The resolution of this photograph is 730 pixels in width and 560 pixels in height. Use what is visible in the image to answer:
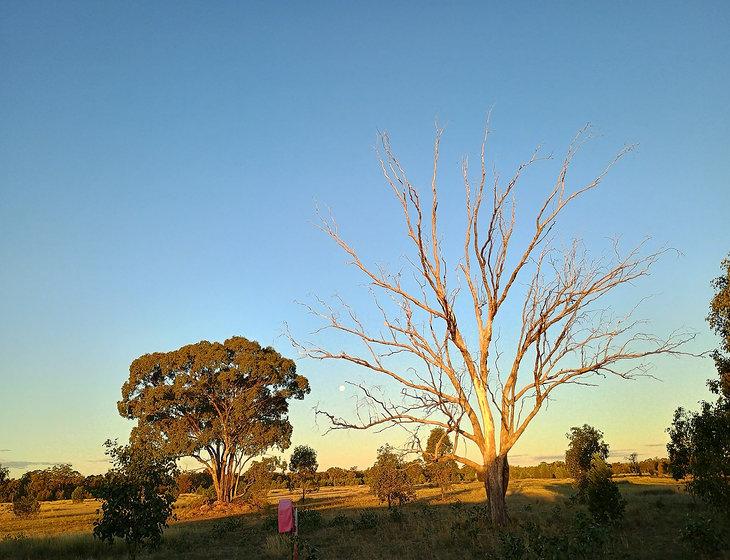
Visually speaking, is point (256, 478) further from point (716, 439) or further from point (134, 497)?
point (716, 439)

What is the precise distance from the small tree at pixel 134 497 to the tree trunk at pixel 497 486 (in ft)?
29.5

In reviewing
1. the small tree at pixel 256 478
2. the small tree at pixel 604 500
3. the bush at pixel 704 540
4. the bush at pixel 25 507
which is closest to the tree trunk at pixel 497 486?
the bush at pixel 704 540

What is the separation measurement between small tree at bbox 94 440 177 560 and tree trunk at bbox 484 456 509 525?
29.5 ft

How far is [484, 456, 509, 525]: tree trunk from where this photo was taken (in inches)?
493

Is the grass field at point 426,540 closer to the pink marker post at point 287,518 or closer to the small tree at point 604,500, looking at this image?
the small tree at point 604,500

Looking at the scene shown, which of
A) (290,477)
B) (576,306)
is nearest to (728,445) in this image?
(576,306)

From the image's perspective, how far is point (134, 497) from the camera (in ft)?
44.5

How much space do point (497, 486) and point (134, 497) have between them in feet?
32.0

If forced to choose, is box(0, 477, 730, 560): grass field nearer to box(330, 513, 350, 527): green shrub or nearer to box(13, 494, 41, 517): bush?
box(330, 513, 350, 527): green shrub

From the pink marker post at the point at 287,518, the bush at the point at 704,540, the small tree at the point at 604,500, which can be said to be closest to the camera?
the bush at the point at 704,540

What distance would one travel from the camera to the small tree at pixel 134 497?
43.7 ft

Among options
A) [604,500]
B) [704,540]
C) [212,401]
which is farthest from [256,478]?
[704,540]

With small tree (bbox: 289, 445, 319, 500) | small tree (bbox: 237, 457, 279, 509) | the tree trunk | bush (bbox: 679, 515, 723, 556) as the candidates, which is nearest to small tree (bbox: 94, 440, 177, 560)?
the tree trunk

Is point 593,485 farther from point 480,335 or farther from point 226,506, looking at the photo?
point 226,506
